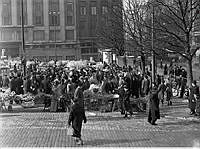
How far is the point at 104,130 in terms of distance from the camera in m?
15.0

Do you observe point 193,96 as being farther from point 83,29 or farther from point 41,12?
point 83,29

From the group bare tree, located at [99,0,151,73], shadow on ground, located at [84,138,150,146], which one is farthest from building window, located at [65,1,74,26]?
shadow on ground, located at [84,138,150,146]

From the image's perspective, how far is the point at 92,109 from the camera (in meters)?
20.5

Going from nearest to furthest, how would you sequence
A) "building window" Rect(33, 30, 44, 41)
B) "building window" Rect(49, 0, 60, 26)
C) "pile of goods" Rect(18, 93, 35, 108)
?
"pile of goods" Rect(18, 93, 35, 108) → "building window" Rect(33, 30, 44, 41) → "building window" Rect(49, 0, 60, 26)

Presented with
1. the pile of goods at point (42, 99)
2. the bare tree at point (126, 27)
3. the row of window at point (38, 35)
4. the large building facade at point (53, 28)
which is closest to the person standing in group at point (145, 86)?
the bare tree at point (126, 27)

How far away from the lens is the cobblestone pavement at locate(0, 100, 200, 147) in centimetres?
1270

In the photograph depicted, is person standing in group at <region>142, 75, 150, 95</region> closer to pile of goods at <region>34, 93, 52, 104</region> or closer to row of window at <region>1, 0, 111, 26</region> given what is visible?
pile of goods at <region>34, 93, 52, 104</region>

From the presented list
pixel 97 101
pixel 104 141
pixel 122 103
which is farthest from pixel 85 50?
pixel 104 141

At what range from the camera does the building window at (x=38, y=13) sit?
84250 mm

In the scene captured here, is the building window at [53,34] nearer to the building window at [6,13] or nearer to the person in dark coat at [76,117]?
the building window at [6,13]

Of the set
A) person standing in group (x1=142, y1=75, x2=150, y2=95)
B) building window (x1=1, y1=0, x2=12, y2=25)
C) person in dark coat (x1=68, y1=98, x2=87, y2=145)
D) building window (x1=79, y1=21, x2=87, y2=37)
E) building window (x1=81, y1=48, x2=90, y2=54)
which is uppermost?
building window (x1=1, y1=0, x2=12, y2=25)

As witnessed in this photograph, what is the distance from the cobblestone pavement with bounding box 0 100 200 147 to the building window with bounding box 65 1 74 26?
67714mm

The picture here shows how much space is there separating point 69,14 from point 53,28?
14.4 feet

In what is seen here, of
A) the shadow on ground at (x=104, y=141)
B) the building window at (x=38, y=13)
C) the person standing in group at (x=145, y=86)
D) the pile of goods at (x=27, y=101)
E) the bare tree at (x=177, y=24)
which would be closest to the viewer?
the shadow on ground at (x=104, y=141)
